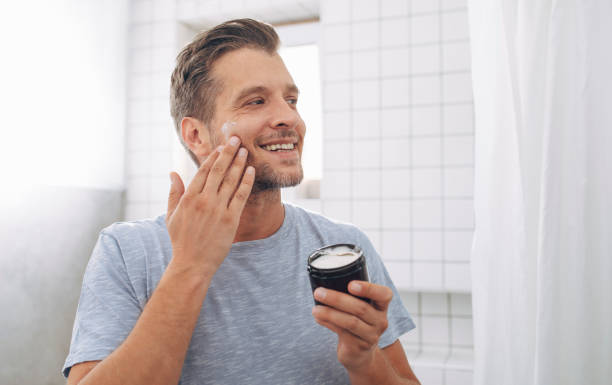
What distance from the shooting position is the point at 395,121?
2195mm

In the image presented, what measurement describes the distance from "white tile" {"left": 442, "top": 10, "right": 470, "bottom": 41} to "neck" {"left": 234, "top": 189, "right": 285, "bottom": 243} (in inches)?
59.1

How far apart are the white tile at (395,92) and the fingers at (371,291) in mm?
1643

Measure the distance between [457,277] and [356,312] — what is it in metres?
1.55

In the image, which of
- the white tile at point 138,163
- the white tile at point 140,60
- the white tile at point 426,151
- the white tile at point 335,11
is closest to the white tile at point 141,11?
the white tile at point 140,60

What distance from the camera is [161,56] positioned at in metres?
2.58

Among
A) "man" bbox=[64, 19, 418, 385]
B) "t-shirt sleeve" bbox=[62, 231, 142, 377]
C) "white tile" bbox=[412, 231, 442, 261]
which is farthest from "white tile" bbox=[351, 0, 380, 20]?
"t-shirt sleeve" bbox=[62, 231, 142, 377]

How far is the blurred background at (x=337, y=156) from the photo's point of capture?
1.97 metres

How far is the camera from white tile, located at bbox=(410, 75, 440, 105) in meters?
2.14

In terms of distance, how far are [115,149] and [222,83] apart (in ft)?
5.65

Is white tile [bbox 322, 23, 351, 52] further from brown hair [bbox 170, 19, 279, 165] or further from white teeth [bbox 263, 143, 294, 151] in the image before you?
white teeth [bbox 263, 143, 294, 151]

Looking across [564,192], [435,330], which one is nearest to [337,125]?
[435,330]

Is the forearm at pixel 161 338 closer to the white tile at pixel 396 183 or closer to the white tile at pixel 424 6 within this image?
the white tile at pixel 396 183

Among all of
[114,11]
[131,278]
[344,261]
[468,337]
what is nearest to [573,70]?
[344,261]

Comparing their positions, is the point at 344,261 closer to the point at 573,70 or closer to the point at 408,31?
the point at 573,70
